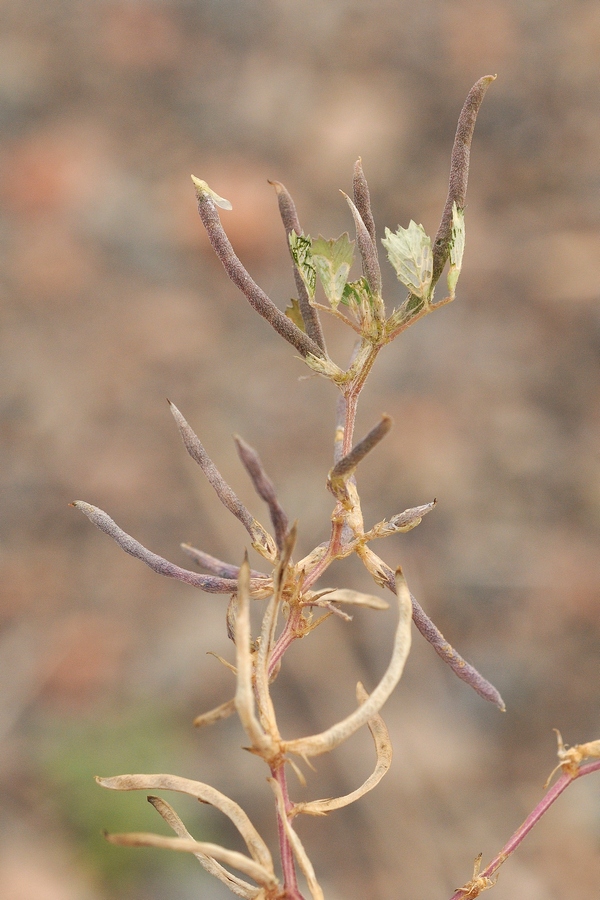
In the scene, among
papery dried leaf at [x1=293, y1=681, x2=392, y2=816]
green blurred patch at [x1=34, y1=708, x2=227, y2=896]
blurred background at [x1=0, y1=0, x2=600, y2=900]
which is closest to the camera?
papery dried leaf at [x1=293, y1=681, x2=392, y2=816]

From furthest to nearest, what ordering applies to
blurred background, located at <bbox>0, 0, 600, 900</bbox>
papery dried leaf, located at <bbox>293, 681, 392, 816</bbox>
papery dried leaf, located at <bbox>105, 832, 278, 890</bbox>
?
1. blurred background, located at <bbox>0, 0, 600, 900</bbox>
2. papery dried leaf, located at <bbox>293, 681, 392, 816</bbox>
3. papery dried leaf, located at <bbox>105, 832, 278, 890</bbox>

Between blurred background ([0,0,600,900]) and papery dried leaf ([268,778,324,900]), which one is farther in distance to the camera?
blurred background ([0,0,600,900])

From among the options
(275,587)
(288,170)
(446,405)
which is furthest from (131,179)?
(275,587)

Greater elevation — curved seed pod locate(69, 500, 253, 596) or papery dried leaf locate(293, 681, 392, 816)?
curved seed pod locate(69, 500, 253, 596)

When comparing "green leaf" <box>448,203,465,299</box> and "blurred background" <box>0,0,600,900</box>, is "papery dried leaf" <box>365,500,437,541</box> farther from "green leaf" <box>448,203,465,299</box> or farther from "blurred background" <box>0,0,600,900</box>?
"blurred background" <box>0,0,600,900</box>

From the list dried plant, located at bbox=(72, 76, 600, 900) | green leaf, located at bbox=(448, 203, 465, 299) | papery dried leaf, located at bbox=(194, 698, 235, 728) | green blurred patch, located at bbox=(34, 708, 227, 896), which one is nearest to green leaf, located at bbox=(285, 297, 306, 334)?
dried plant, located at bbox=(72, 76, 600, 900)

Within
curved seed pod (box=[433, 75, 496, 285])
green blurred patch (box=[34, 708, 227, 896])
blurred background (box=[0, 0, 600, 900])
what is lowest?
green blurred patch (box=[34, 708, 227, 896])

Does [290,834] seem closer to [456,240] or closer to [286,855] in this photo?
[286,855]

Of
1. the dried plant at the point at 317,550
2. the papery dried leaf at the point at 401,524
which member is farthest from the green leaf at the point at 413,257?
the papery dried leaf at the point at 401,524

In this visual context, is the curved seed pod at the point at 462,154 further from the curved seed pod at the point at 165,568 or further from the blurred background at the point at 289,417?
the blurred background at the point at 289,417
